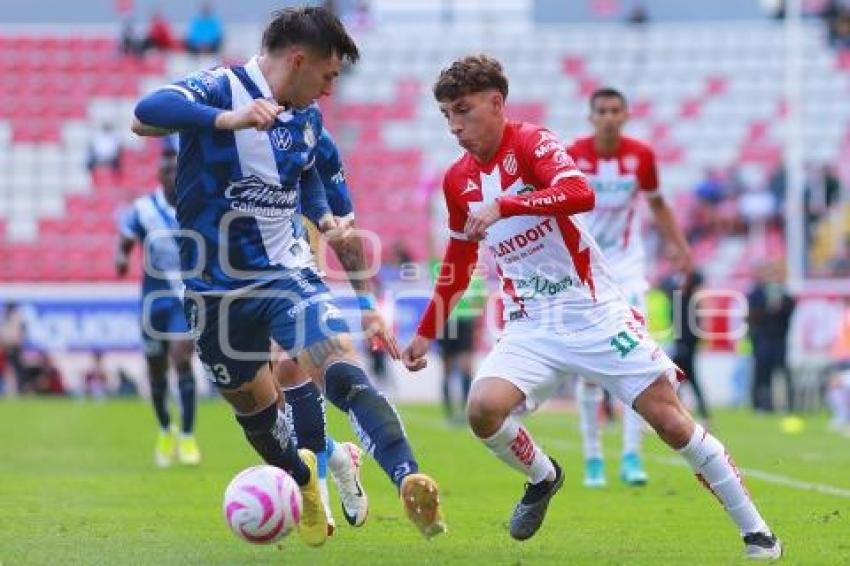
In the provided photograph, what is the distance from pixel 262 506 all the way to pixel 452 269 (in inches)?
66.1

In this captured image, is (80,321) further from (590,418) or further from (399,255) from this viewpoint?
(590,418)

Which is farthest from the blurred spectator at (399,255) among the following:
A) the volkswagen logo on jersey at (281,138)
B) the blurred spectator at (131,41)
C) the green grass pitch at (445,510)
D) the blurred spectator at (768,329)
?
the volkswagen logo on jersey at (281,138)

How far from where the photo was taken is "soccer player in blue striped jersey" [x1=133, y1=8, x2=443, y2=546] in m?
7.24

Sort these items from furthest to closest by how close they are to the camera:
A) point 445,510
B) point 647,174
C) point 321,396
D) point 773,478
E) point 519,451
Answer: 1. point 773,478
2. point 647,174
3. point 445,510
4. point 321,396
5. point 519,451

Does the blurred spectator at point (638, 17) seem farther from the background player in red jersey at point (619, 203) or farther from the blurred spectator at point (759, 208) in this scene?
the background player in red jersey at point (619, 203)

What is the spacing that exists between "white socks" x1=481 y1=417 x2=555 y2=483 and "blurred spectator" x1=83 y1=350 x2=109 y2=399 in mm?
19666

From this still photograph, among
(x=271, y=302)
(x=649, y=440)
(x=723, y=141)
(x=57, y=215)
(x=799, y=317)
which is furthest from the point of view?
(x=723, y=141)

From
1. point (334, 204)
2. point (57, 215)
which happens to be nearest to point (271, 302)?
point (334, 204)

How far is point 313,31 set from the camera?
720cm

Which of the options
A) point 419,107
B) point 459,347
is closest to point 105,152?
point 419,107

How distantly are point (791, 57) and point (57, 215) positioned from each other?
13290 mm

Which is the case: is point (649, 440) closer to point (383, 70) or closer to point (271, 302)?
point (271, 302)

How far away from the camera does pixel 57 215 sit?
3145 cm

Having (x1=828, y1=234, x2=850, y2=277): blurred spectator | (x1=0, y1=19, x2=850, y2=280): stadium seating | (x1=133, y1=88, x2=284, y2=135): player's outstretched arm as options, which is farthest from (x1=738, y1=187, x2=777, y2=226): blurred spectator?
(x1=133, y1=88, x2=284, y2=135): player's outstretched arm
